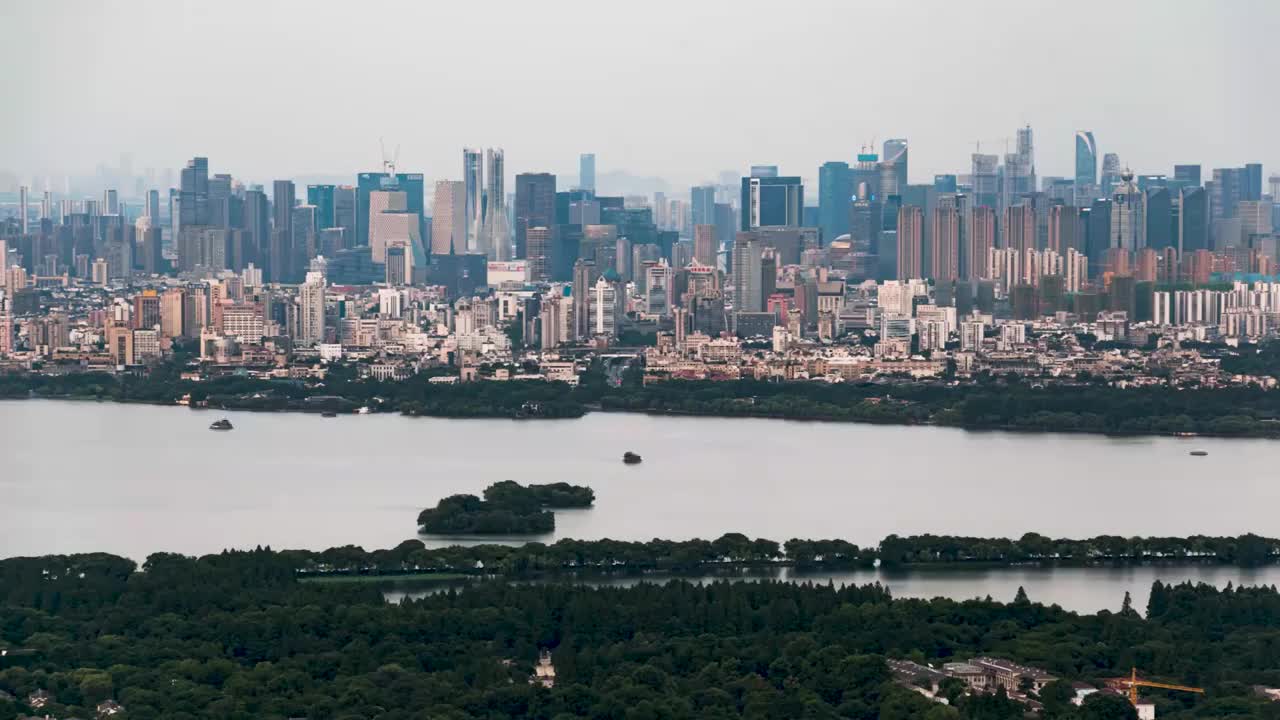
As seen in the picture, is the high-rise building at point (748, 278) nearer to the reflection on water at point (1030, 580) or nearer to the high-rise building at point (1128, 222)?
the high-rise building at point (1128, 222)

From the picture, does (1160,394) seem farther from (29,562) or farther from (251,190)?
(251,190)

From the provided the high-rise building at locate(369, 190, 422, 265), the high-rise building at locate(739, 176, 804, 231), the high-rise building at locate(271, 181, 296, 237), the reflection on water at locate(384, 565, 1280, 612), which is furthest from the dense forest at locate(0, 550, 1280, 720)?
the high-rise building at locate(369, 190, 422, 265)

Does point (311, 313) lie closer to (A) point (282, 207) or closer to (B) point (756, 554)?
(A) point (282, 207)

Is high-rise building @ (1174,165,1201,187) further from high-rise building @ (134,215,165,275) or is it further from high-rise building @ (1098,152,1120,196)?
high-rise building @ (134,215,165,275)

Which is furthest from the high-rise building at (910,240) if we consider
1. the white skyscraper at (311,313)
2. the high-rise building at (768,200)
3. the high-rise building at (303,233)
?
the white skyscraper at (311,313)

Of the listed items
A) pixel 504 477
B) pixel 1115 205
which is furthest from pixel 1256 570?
pixel 1115 205

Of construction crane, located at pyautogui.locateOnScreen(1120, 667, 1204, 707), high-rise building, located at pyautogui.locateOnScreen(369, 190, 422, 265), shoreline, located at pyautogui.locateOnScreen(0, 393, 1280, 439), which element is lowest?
construction crane, located at pyautogui.locateOnScreen(1120, 667, 1204, 707)

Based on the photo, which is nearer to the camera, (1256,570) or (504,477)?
(1256,570)
